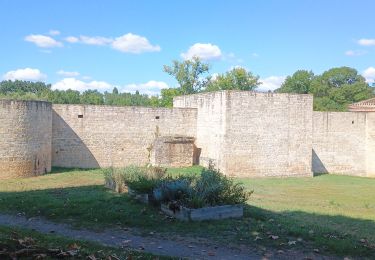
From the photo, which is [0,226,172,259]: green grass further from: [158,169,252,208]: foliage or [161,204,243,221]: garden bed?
[158,169,252,208]: foliage

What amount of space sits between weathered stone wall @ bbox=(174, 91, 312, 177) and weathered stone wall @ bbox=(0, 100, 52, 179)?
7.44m

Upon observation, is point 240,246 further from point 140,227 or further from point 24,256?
point 24,256

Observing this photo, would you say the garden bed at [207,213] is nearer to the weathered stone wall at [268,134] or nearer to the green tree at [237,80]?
the weathered stone wall at [268,134]

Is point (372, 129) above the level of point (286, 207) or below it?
above

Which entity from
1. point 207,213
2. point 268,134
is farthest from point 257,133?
point 207,213

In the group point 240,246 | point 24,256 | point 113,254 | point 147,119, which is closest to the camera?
point 24,256

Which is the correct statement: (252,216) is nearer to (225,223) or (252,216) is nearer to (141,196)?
(225,223)

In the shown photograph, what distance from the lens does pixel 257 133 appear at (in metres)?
19.5

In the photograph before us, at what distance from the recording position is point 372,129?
951 inches

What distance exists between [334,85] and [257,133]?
44038 mm

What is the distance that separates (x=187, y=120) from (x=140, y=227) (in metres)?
13.4

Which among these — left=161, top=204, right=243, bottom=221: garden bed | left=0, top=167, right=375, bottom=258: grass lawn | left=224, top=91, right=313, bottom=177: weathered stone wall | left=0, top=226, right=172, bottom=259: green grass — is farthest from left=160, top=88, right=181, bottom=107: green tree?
left=0, top=226, right=172, bottom=259: green grass

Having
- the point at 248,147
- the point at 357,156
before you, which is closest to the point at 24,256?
the point at 248,147

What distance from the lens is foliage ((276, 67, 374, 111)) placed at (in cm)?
5244
